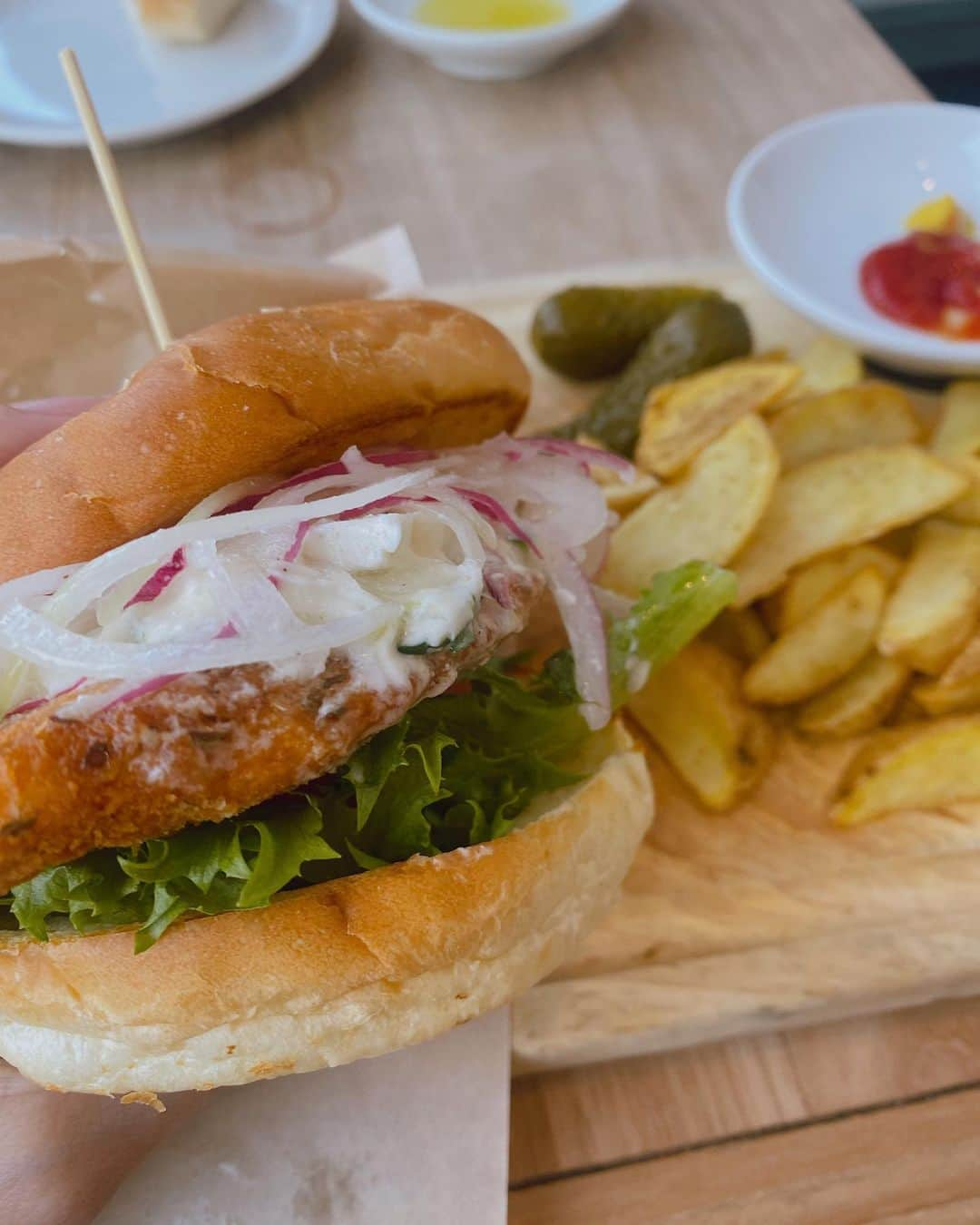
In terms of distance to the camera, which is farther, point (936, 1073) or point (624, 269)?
point (624, 269)

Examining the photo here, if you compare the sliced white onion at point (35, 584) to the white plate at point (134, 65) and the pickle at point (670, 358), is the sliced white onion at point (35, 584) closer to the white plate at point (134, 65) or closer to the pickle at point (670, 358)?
the pickle at point (670, 358)

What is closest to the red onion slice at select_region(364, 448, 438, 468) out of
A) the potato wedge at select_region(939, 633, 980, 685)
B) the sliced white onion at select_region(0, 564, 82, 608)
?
the sliced white onion at select_region(0, 564, 82, 608)

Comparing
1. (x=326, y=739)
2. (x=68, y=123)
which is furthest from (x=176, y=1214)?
(x=68, y=123)

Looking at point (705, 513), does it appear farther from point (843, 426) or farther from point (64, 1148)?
point (64, 1148)

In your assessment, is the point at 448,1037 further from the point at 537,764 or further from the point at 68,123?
the point at 68,123

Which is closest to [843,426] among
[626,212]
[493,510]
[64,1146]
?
[493,510]

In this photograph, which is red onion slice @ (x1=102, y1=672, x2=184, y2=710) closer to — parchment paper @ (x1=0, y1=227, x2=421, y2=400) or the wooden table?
the wooden table

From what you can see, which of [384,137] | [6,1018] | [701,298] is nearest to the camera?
[6,1018]
